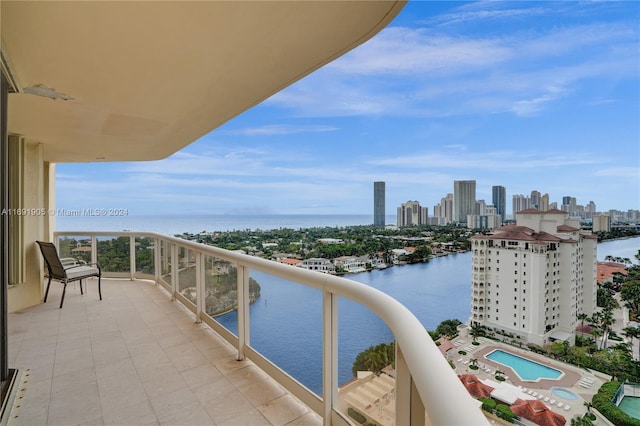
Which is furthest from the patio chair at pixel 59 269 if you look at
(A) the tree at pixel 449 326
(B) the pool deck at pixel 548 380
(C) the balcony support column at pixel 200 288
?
(B) the pool deck at pixel 548 380

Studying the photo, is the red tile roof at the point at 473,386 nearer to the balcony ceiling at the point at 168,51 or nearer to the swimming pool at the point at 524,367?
the swimming pool at the point at 524,367

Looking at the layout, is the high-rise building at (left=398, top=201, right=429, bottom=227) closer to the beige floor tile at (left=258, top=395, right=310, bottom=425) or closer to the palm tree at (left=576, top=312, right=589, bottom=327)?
the palm tree at (left=576, top=312, right=589, bottom=327)

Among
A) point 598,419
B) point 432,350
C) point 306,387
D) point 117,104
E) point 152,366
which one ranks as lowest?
point 598,419

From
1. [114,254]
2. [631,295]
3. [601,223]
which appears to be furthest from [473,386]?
[114,254]

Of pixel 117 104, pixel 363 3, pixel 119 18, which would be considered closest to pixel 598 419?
pixel 363 3

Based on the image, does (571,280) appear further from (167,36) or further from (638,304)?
(167,36)

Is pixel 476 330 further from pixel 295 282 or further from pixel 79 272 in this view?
pixel 79 272

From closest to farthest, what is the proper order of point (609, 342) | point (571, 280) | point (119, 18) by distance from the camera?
point (119, 18), point (609, 342), point (571, 280)
